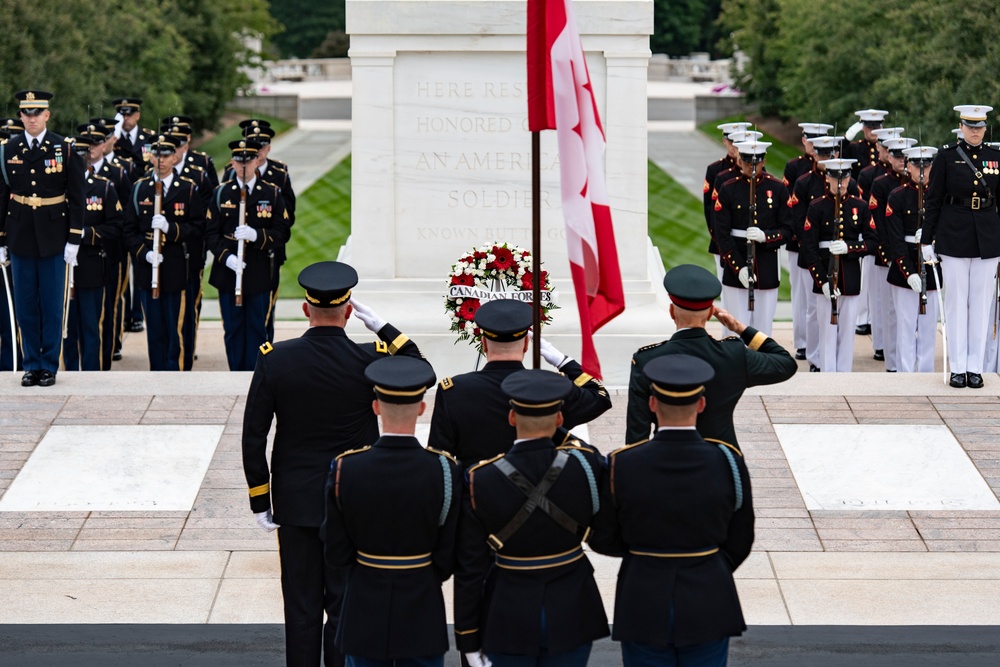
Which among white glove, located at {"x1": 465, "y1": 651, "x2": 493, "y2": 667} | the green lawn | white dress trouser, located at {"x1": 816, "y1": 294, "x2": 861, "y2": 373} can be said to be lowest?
the green lawn

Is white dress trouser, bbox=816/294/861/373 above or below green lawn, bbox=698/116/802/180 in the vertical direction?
above

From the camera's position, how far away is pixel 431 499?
545cm

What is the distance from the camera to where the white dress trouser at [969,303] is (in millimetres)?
10750

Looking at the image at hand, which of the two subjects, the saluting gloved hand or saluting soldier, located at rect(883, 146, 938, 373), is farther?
the saluting gloved hand

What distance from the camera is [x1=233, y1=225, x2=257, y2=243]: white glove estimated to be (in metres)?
11.6

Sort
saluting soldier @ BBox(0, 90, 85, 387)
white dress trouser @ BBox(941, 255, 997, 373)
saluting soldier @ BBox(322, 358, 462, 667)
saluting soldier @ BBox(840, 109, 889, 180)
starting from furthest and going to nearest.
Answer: saluting soldier @ BBox(840, 109, 889, 180) < saluting soldier @ BBox(0, 90, 85, 387) < white dress trouser @ BBox(941, 255, 997, 373) < saluting soldier @ BBox(322, 358, 462, 667)

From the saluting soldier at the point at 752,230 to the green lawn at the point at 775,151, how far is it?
1434 centimetres

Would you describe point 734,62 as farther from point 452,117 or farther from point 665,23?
point 452,117

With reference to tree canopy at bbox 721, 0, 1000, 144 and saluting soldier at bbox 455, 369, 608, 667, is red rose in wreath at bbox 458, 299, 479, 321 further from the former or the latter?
tree canopy at bbox 721, 0, 1000, 144

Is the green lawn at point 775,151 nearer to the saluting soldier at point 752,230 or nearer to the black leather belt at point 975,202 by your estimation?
the saluting soldier at point 752,230

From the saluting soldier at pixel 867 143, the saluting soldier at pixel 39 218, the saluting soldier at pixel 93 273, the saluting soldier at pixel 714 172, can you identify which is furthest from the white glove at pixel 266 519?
the saluting soldier at pixel 867 143

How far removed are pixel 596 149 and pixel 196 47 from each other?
25010mm

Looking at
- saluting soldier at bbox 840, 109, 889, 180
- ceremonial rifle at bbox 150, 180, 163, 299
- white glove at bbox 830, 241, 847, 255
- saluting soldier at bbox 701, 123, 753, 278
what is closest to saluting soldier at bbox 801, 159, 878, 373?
white glove at bbox 830, 241, 847, 255

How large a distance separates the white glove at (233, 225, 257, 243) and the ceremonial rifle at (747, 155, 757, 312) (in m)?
3.58
